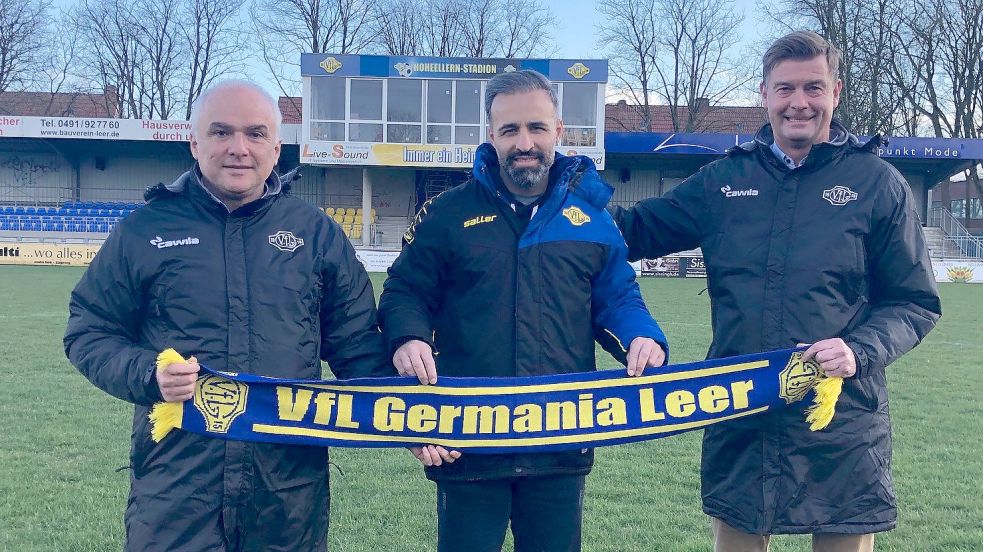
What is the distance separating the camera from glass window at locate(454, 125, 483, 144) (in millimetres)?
30312

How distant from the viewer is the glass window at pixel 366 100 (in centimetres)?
3008

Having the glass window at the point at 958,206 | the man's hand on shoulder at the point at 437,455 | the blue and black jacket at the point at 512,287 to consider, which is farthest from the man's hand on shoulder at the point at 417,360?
the glass window at the point at 958,206

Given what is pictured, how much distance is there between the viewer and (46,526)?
420 centimetres

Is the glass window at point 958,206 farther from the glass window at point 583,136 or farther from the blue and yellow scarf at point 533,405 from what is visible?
the blue and yellow scarf at point 533,405

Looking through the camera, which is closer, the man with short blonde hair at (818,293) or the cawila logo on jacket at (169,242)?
the cawila logo on jacket at (169,242)

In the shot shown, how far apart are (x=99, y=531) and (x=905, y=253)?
4.04 meters

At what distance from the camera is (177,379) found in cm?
230

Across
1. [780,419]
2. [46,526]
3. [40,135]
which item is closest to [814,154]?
[780,419]

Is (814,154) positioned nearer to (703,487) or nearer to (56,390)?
A: (703,487)

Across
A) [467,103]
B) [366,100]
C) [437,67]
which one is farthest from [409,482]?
[437,67]

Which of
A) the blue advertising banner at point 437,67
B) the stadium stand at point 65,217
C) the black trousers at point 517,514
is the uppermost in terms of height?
the blue advertising banner at point 437,67

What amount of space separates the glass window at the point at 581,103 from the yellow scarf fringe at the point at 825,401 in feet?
94.1

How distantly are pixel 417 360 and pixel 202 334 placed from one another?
2.23 feet

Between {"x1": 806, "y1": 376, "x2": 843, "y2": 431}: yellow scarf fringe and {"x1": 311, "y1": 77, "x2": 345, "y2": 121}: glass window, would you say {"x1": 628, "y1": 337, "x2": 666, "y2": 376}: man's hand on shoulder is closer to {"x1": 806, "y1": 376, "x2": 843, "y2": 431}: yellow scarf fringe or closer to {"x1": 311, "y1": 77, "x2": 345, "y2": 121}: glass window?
{"x1": 806, "y1": 376, "x2": 843, "y2": 431}: yellow scarf fringe
